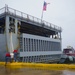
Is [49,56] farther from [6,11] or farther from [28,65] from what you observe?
[28,65]

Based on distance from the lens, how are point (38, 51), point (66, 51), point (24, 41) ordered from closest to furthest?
point (24, 41)
point (38, 51)
point (66, 51)

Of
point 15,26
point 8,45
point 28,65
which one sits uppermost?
point 15,26

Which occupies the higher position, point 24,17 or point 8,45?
point 24,17

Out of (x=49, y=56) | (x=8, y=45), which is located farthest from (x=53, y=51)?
(x=8, y=45)

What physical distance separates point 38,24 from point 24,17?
4479 millimetres

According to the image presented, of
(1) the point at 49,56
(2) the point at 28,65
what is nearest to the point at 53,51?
(1) the point at 49,56

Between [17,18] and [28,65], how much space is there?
10625 mm

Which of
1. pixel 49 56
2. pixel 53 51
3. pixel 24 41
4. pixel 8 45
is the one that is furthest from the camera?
pixel 53 51

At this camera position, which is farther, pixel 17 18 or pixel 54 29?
pixel 54 29

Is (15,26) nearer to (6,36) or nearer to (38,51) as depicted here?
(6,36)

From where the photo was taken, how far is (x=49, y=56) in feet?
115

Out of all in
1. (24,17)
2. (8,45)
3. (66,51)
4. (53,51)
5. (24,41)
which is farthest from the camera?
(66,51)

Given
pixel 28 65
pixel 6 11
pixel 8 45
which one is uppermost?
pixel 6 11

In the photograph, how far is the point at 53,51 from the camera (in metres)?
37.7
